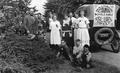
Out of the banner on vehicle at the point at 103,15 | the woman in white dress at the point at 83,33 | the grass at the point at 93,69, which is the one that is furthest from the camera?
the banner on vehicle at the point at 103,15

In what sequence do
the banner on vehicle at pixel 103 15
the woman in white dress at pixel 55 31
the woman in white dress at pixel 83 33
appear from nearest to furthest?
the woman in white dress at pixel 55 31 → the woman in white dress at pixel 83 33 → the banner on vehicle at pixel 103 15

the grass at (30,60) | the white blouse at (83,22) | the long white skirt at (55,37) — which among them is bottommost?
the grass at (30,60)

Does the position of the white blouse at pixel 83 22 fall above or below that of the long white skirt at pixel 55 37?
above

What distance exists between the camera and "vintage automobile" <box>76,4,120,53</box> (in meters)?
9.37

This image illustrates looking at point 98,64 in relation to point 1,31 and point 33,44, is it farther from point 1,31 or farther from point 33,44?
point 1,31

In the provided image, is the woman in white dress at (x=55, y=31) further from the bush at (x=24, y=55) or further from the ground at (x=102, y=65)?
the ground at (x=102, y=65)

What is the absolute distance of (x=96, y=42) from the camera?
377 inches

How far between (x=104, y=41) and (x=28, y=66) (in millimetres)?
3715

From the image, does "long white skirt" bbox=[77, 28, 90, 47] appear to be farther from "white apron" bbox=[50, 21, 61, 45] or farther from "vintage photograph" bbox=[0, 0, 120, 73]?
"white apron" bbox=[50, 21, 61, 45]

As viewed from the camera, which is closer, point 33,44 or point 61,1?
point 33,44

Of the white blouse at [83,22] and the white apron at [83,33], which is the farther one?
the white apron at [83,33]

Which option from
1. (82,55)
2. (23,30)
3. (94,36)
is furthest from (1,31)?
(94,36)

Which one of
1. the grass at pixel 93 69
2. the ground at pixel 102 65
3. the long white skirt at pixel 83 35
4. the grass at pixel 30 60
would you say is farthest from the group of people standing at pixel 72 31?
the grass at pixel 93 69

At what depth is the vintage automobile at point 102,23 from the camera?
9367 millimetres
